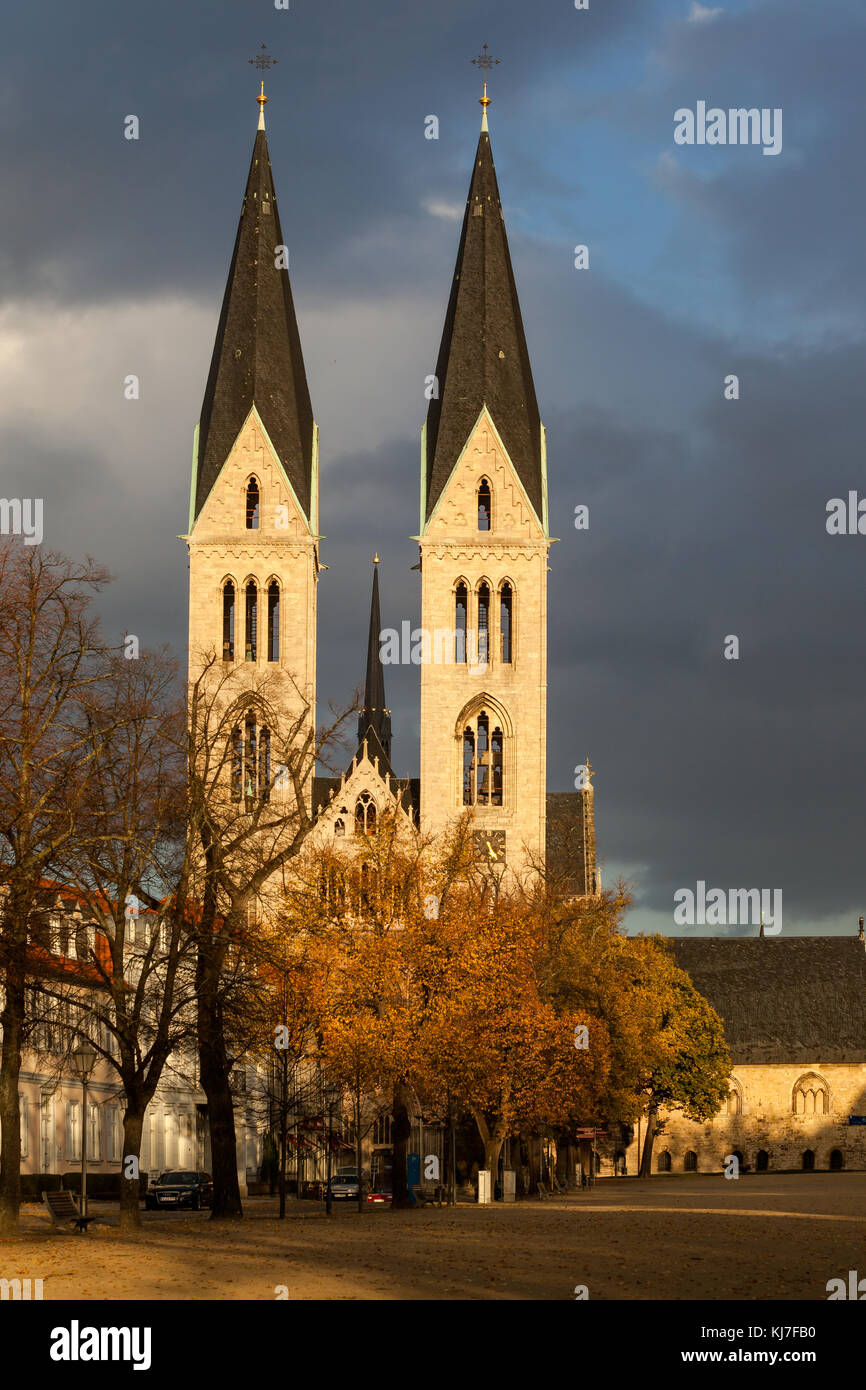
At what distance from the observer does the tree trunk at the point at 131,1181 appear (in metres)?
34.9

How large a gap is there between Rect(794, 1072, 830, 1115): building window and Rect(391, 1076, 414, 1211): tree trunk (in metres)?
64.9

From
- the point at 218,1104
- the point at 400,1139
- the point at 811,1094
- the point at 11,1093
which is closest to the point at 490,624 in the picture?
the point at 811,1094

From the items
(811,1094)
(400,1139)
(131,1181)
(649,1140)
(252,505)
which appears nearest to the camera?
(131,1181)

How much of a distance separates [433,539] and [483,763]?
9.74 m

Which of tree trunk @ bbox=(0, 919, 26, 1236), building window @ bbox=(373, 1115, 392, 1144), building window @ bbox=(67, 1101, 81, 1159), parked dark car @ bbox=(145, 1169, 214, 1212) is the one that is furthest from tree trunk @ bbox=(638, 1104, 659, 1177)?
tree trunk @ bbox=(0, 919, 26, 1236)

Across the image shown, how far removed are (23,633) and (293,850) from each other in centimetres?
943

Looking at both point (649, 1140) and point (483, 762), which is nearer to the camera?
point (483, 762)

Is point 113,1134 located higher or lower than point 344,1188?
higher

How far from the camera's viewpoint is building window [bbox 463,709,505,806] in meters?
84.9

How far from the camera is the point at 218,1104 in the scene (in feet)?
128

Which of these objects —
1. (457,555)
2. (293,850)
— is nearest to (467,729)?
(457,555)

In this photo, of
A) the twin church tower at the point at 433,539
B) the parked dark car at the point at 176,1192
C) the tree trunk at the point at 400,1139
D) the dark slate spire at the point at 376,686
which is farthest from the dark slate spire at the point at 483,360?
the tree trunk at the point at 400,1139

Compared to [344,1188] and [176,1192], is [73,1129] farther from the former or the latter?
[176,1192]
